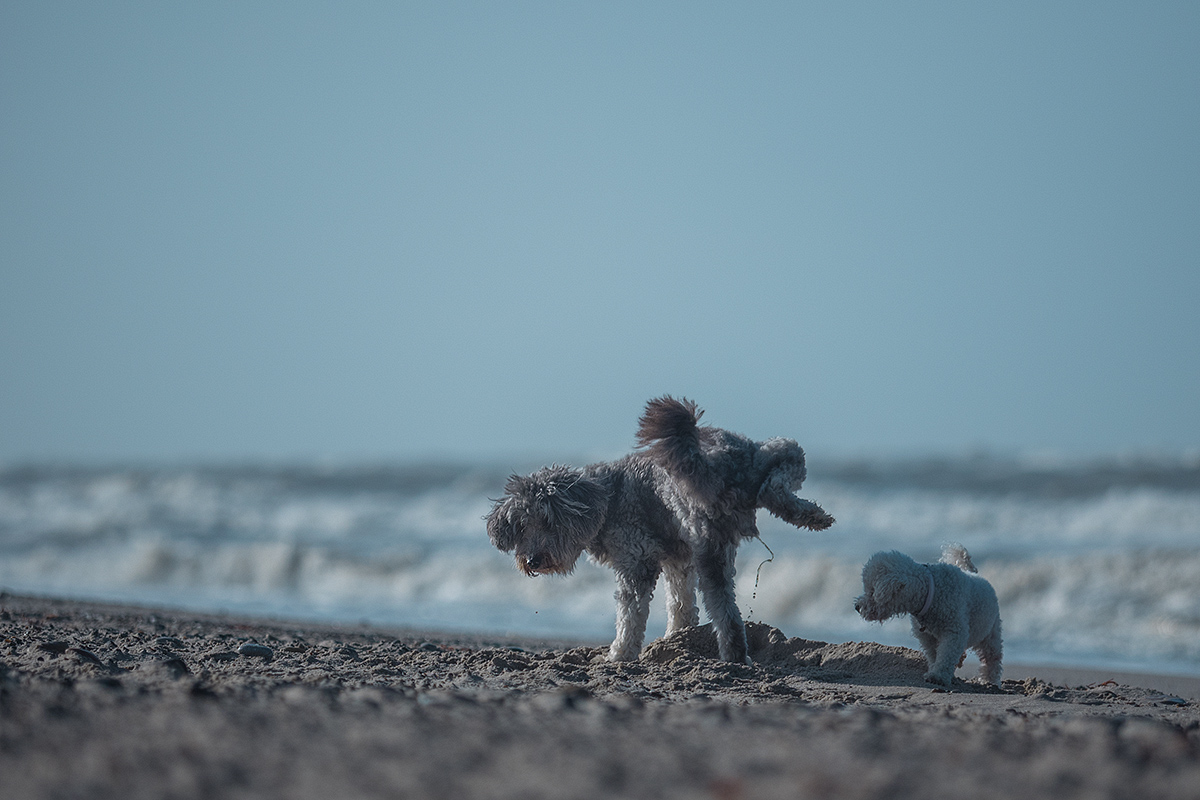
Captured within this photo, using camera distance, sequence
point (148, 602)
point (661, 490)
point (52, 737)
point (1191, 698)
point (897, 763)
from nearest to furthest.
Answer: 1. point (897, 763)
2. point (52, 737)
3. point (661, 490)
4. point (1191, 698)
5. point (148, 602)

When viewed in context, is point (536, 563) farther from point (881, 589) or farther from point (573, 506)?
point (881, 589)

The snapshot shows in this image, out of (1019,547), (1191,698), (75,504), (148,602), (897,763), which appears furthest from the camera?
(75,504)

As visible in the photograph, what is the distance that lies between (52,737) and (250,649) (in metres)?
3.37

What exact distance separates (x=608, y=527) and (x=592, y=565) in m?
5.67

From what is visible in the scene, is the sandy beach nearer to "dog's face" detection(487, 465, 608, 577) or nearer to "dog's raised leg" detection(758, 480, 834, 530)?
"dog's face" detection(487, 465, 608, 577)

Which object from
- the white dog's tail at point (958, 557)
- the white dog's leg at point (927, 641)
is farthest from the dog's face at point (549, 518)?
the white dog's tail at point (958, 557)

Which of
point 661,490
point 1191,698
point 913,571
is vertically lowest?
point 1191,698

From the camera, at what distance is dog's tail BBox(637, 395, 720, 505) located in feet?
22.1

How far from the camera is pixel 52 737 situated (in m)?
3.46

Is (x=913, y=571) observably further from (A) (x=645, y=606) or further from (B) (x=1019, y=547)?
(B) (x=1019, y=547)

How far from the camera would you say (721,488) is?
22.1 feet

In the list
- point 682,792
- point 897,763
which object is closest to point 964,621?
point 897,763

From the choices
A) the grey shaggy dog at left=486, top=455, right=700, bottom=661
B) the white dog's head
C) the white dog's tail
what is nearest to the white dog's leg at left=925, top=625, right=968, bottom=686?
the white dog's head

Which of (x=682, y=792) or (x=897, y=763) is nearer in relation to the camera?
(x=682, y=792)
